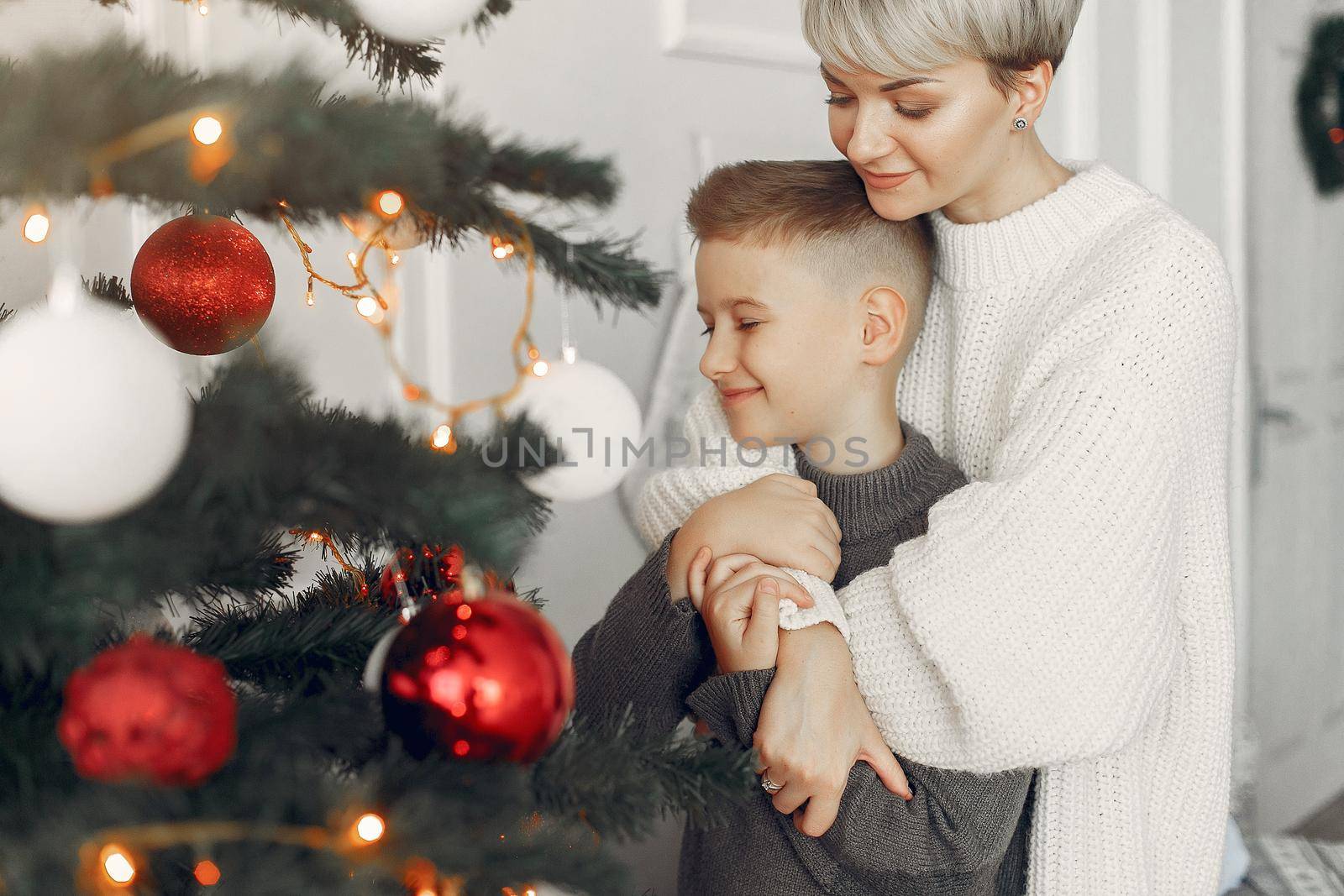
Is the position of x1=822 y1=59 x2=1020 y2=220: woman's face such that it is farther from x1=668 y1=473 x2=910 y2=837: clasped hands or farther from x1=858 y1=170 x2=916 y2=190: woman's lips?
x1=668 y1=473 x2=910 y2=837: clasped hands

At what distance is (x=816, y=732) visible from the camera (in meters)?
0.91

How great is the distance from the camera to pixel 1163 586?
917 millimetres

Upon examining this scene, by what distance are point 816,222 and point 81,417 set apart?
815mm

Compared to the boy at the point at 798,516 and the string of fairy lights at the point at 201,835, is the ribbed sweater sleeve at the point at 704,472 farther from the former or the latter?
the string of fairy lights at the point at 201,835

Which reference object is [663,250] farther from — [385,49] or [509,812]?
[509,812]

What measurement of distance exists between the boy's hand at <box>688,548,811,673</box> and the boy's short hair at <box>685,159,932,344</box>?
33 cm

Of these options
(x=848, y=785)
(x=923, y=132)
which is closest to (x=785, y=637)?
(x=848, y=785)

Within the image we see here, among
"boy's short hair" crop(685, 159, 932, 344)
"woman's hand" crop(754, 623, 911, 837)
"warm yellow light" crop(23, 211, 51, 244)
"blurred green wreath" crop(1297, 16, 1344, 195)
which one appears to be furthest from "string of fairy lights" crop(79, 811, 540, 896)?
"blurred green wreath" crop(1297, 16, 1344, 195)

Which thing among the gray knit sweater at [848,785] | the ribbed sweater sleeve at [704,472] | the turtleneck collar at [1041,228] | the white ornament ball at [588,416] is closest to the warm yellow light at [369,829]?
the white ornament ball at [588,416]

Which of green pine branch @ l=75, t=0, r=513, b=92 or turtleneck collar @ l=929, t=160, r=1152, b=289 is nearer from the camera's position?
green pine branch @ l=75, t=0, r=513, b=92

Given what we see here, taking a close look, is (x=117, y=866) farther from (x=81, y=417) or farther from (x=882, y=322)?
(x=882, y=322)

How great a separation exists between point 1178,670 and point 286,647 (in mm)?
800

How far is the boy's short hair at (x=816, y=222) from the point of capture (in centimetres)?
110

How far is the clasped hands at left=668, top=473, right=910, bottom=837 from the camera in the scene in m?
0.91
